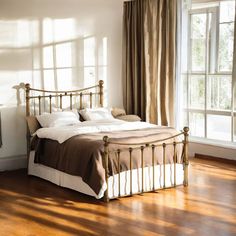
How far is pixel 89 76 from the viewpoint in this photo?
23.5 ft

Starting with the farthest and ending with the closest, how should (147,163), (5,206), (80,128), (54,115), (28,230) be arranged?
1. (54,115)
2. (80,128)
3. (147,163)
4. (5,206)
5. (28,230)

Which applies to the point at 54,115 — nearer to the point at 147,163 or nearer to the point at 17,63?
the point at 17,63

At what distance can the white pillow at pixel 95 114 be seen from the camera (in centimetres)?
648

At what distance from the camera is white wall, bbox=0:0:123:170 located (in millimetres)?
6320

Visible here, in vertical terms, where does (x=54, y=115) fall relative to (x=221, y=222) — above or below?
above

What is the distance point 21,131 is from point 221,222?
3.28 meters

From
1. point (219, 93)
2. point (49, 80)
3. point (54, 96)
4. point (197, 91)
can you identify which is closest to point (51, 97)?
point (54, 96)

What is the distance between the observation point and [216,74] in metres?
6.79

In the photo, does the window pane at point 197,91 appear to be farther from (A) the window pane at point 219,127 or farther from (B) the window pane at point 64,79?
(B) the window pane at point 64,79

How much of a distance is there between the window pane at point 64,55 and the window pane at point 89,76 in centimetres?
31

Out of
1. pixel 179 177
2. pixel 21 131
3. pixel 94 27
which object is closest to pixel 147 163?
pixel 179 177

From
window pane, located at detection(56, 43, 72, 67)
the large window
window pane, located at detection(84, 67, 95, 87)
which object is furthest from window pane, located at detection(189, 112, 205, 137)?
window pane, located at detection(56, 43, 72, 67)

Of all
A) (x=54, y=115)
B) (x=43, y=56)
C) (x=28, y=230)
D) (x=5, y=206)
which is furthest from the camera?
(x=43, y=56)

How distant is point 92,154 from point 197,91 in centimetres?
272
